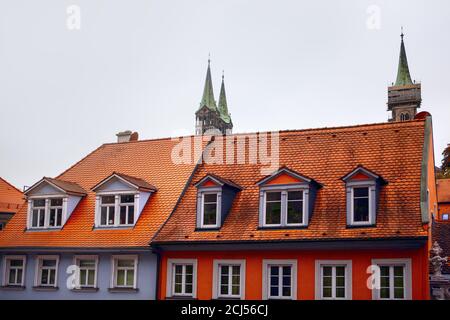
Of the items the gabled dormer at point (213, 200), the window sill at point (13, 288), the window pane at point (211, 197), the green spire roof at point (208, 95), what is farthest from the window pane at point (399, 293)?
the green spire roof at point (208, 95)

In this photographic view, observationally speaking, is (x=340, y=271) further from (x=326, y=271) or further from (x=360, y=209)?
(x=360, y=209)

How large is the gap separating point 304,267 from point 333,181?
3.77 metres

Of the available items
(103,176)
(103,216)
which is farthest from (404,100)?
(103,216)

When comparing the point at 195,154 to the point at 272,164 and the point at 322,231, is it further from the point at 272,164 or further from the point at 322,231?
the point at 322,231

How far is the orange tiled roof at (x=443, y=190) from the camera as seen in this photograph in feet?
220

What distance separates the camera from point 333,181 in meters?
23.5

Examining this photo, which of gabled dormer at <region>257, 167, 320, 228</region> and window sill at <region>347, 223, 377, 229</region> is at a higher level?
gabled dormer at <region>257, 167, 320, 228</region>

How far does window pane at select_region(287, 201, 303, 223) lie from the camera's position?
22594 millimetres

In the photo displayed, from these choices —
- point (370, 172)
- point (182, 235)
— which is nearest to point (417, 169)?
point (370, 172)

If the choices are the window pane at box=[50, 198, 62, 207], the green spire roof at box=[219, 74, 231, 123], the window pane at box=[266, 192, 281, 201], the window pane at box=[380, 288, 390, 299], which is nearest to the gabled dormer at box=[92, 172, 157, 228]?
the window pane at box=[50, 198, 62, 207]

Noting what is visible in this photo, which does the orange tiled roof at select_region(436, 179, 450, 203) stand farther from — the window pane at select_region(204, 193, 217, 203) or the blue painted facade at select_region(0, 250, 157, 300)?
the blue painted facade at select_region(0, 250, 157, 300)

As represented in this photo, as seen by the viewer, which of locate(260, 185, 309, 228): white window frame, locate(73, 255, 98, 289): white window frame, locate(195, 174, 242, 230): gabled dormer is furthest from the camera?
locate(73, 255, 98, 289): white window frame

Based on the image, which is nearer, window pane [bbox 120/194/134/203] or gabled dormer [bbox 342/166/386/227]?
gabled dormer [bbox 342/166/386/227]

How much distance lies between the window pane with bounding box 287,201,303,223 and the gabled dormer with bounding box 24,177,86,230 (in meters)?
10.5
